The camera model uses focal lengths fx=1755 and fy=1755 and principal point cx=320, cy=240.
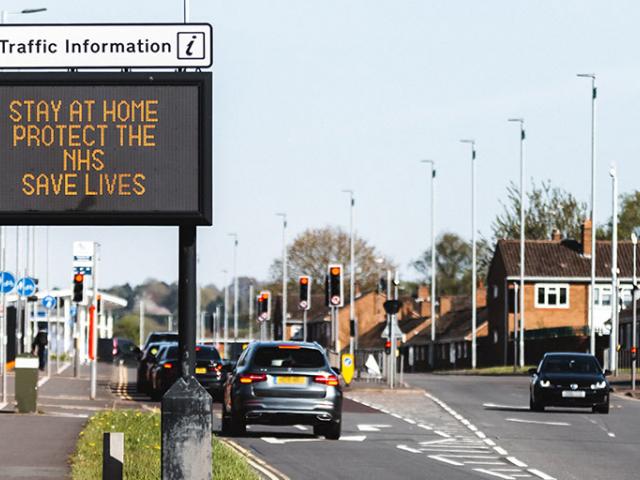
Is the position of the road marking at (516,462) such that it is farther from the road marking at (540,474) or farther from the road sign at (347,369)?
the road sign at (347,369)

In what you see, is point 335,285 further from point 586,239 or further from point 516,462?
point 586,239

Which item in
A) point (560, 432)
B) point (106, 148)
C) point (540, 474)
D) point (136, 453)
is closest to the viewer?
point (106, 148)

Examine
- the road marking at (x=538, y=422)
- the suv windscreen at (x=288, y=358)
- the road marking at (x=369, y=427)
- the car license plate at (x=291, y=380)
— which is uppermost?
the suv windscreen at (x=288, y=358)

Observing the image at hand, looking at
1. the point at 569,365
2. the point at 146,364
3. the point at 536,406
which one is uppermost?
the point at 569,365

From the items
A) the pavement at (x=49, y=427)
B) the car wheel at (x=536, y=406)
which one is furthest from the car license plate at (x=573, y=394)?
the pavement at (x=49, y=427)

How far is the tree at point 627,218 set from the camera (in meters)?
129

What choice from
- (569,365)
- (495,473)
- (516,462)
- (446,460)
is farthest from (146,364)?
(495,473)

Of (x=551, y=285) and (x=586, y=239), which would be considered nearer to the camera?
(x=551, y=285)

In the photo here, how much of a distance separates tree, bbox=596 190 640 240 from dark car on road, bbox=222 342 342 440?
101m

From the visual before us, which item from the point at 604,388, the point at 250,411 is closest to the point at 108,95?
the point at 250,411

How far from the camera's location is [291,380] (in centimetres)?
2833

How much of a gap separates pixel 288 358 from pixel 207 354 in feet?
47.4

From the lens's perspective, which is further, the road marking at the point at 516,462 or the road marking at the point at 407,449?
the road marking at the point at 407,449

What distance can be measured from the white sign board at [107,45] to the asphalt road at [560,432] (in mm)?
8988
